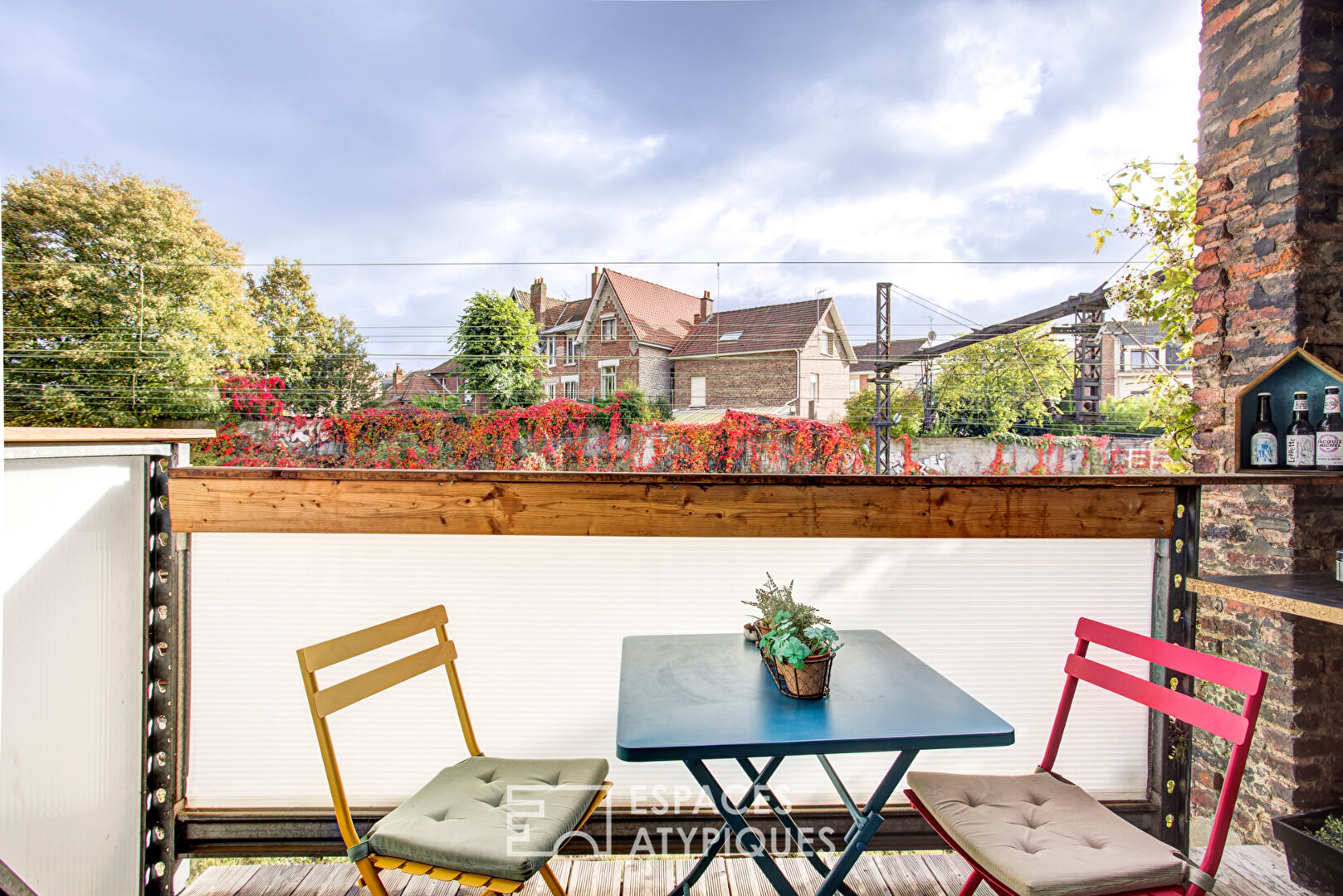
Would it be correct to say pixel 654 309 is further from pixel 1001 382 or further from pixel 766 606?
pixel 766 606

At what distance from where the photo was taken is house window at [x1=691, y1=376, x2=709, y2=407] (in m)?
17.9

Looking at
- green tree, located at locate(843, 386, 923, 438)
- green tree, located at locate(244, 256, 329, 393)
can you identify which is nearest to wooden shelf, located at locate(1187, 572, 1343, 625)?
green tree, located at locate(843, 386, 923, 438)

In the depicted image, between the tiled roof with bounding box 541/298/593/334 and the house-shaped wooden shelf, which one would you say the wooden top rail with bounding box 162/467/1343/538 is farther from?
the tiled roof with bounding box 541/298/593/334

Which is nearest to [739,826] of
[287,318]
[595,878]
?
[595,878]

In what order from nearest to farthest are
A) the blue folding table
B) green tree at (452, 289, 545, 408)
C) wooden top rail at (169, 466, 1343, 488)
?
the blue folding table
wooden top rail at (169, 466, 1343, 488)
green tree at (452, 289, 545, 408)

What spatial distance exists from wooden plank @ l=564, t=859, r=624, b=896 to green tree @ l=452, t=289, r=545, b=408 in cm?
1545

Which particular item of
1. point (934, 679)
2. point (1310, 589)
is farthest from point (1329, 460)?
point (934, 679)

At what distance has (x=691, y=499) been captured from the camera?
151cm

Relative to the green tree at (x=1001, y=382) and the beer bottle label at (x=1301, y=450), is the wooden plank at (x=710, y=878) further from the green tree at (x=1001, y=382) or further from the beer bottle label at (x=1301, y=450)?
the green tree at (x=1001, y=382)

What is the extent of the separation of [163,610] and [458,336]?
54.6 ft

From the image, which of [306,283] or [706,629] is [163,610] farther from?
[306,283]

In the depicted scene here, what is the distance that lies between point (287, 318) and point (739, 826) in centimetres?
2151

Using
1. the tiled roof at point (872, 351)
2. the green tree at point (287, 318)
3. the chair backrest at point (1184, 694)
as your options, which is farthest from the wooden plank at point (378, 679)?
the green tree at point (287, 318)

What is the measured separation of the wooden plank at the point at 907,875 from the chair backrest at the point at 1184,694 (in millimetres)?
381
